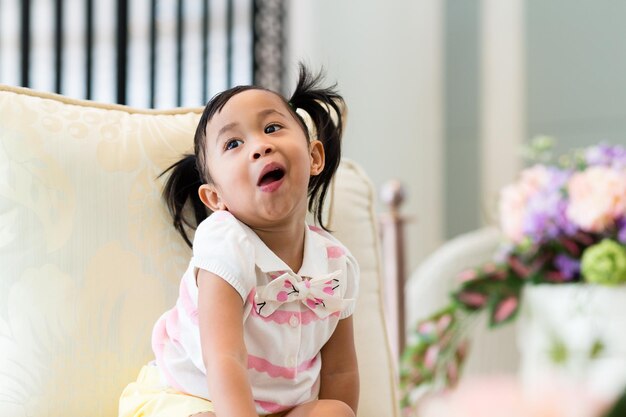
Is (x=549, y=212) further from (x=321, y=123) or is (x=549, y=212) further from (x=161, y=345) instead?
(x=161, y=345)

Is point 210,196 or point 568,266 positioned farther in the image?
point 568,266

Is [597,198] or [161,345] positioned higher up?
[597,198]

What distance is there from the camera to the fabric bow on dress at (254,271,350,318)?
948mm

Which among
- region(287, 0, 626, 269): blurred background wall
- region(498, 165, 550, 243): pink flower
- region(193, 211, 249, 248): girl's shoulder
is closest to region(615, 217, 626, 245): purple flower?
region(498, 165, 550, 243): pink flower

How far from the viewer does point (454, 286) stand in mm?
2105

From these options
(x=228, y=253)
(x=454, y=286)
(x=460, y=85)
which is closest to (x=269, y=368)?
(x=228, y=253)

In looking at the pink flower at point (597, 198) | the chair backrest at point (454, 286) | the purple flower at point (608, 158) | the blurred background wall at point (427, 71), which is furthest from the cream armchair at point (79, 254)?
the blurred background wall at point (427, 71)

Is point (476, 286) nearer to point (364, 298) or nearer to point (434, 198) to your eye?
point (364, 298)

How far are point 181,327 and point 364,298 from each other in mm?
307

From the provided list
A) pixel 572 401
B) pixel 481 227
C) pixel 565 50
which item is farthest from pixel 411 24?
pixel 572 401

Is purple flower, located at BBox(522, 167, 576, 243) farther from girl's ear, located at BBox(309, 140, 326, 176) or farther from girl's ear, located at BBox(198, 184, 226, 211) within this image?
girl's ear, located at BBox(198, 184, 226, 211)

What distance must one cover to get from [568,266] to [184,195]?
75cm

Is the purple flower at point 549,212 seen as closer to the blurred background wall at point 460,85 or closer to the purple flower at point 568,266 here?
the purple flower at point 568,266

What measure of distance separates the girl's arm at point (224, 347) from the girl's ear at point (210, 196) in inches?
4.6
